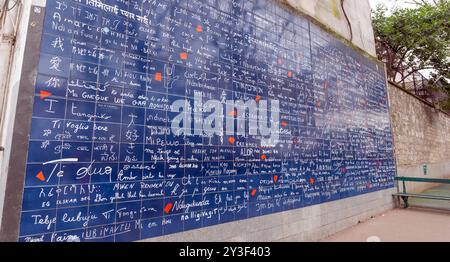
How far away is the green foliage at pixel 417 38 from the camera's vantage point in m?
11.0

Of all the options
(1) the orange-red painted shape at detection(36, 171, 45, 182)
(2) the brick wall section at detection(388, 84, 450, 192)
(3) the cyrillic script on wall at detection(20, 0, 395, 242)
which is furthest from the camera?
(2) the brick wall section at detection(388, 84, 450, 192)

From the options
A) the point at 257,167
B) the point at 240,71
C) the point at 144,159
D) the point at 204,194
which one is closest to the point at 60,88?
the point at 144,159

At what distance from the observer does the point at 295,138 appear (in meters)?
4.59

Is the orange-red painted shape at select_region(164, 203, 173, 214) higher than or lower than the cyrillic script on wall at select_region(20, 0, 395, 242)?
lower

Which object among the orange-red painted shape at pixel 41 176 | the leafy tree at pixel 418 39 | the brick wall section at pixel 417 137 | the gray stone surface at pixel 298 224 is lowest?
the gray stone surface at pixel 298 224

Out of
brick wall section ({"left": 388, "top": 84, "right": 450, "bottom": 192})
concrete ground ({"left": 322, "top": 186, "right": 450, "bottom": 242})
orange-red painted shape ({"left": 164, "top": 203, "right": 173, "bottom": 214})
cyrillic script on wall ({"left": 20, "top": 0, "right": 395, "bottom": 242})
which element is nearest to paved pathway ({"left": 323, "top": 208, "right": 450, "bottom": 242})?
concrete ground ({"left": 322, "top": 186, "right": 450, "bottom": 242})

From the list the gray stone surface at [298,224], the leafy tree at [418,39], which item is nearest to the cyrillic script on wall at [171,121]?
the gray stone surface at [298,224]

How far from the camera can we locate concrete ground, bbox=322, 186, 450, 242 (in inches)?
183

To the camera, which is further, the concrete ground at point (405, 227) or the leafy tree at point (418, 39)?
the leafy tree at point (418, 39)

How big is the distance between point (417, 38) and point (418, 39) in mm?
62

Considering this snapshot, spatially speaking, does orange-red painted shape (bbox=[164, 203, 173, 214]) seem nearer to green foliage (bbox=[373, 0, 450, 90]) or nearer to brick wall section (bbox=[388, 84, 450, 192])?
brick wall section (bbox=[388, 84, 450, 192])

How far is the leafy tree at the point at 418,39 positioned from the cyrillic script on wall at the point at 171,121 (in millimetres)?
9198

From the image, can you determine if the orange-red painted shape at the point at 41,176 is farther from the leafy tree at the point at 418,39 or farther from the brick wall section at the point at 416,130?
the leafy tree at the point at 418,39

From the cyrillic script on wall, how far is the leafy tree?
30.2ft
